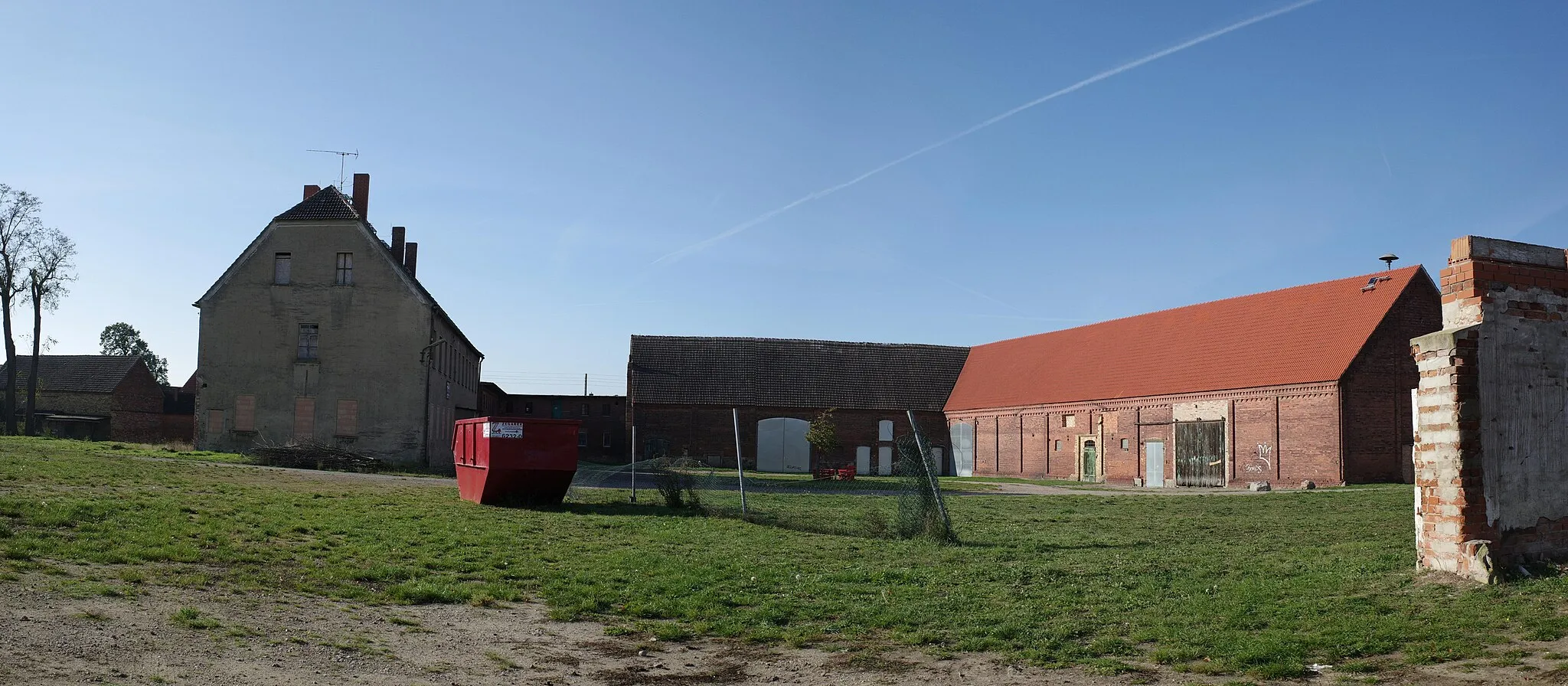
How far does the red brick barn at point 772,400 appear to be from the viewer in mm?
54469

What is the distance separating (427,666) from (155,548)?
488cm

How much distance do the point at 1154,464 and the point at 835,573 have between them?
3082cm

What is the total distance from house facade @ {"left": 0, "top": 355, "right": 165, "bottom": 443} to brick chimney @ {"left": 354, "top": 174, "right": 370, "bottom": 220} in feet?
105

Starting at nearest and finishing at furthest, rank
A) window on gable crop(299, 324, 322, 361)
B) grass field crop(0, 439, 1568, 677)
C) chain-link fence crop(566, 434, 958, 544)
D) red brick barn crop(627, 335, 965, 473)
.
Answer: grass field crop(0, 439, 1568, 677) < chain-link fence crop(566, 434, 958, 544) < window on gable crop(299, 324, 322, 361) < red brick barn crop(627, 335, 965, 473)

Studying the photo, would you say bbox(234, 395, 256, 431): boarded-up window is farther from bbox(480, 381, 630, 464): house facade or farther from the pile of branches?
bbox(480, 381, 630, 464): house facade

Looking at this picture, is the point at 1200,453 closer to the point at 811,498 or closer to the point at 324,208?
the point at 811,498

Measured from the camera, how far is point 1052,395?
45.8 metres

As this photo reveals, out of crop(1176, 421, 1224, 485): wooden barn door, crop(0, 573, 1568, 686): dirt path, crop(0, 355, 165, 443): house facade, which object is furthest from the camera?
crop(0, 355, 165, 443): house facade

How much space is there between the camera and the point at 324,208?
3734 centimetres

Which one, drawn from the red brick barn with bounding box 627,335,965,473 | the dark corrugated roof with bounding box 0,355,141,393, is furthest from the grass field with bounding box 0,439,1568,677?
the dark corrugated roof with bounding box 0,355,141,393

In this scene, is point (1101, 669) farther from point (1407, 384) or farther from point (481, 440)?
point (1407, 384)

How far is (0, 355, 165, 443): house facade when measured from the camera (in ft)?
201

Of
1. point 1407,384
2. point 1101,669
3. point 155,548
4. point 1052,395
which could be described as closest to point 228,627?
point 155,548

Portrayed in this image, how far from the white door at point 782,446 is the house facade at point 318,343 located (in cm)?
2110
